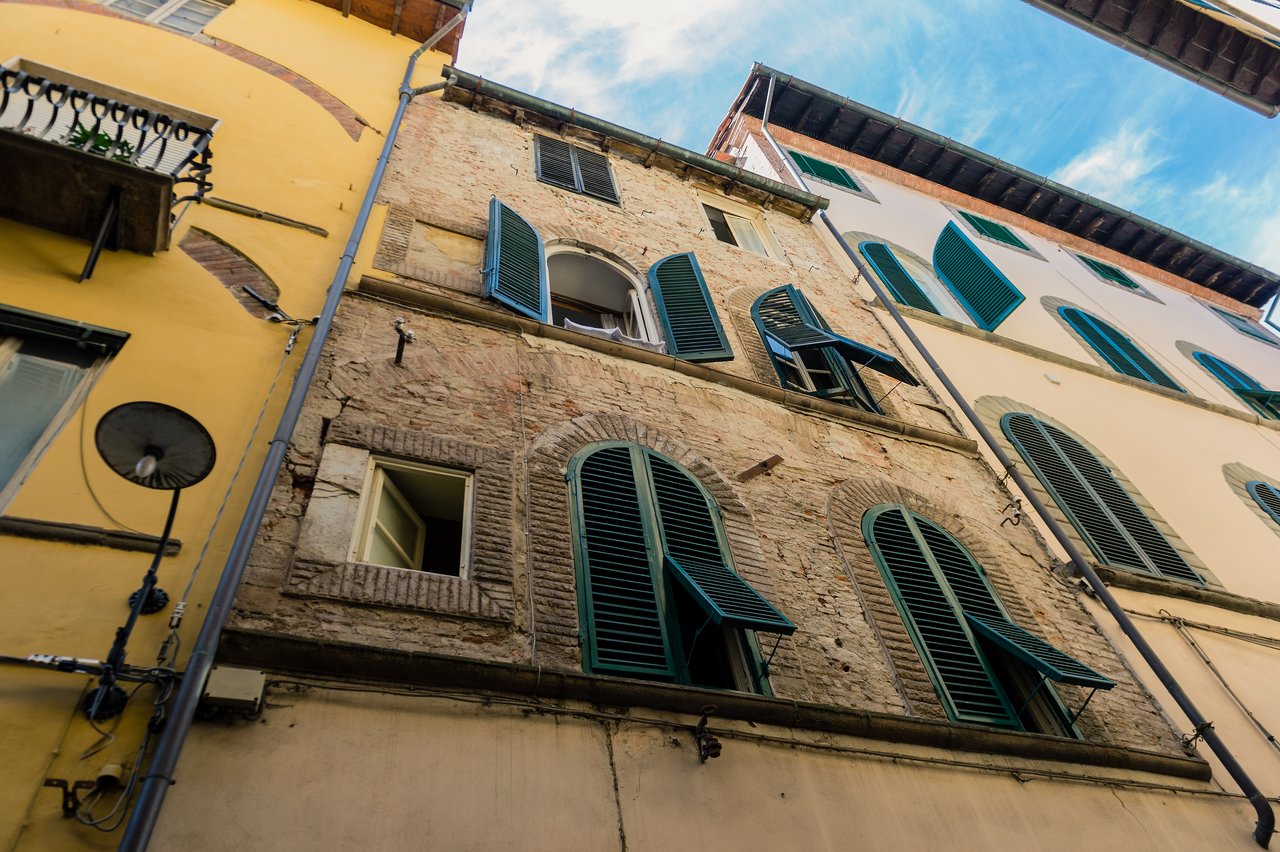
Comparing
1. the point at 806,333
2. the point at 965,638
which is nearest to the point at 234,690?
the point at 965,638

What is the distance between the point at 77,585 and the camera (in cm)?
361

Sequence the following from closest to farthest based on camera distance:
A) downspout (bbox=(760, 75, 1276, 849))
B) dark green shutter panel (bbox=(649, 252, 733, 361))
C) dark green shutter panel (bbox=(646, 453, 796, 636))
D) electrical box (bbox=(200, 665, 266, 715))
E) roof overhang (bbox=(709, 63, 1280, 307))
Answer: electrical box (bbox=(200, 665, 266, 715)) → dark green shutter panel (bbox=(646, 453, 796, 636)) → downspout (bbox=(760, 75, 1276, 849)) → dark green shutter panel (bbox=(649, 252, 733, 361)) → roof overhang (bbox=(709, 63, 1280, 307))

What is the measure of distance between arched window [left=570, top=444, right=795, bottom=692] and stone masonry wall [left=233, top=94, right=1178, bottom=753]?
6.1 inches

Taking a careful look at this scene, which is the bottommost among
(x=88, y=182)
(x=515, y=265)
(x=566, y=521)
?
(x=566, y=521)

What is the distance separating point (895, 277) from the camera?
12.0 metres

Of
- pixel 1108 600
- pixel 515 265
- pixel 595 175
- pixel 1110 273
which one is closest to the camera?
pixel 1108 600

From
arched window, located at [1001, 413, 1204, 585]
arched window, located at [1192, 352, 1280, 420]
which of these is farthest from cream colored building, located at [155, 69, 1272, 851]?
arched window, located at [1192, 352, 1280, 420]

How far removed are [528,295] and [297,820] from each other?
5.02 meters

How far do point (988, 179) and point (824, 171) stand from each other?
4579 mm

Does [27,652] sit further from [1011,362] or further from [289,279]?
[1011,362]

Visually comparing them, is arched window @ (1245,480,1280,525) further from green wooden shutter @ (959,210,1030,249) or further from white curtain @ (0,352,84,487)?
white curtain @ (0,352,84,487)

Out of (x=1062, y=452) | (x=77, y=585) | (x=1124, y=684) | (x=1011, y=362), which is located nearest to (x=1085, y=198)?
(x=1011, y=362)

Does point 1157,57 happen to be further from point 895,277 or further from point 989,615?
point 989,615

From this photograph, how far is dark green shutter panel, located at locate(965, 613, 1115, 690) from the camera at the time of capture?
5.19 m
